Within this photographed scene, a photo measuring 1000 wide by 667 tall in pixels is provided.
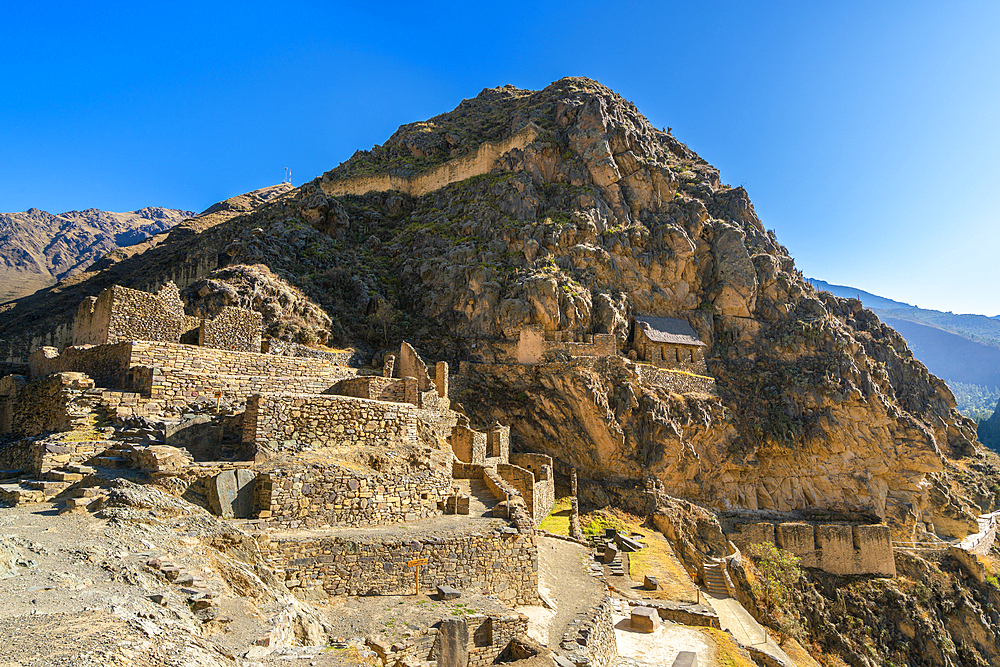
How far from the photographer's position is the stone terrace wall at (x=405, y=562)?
8430 millimetres

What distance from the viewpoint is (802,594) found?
27.3 m

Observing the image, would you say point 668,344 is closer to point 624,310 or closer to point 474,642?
point 624,310

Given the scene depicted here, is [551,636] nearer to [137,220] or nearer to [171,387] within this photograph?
[171,387]

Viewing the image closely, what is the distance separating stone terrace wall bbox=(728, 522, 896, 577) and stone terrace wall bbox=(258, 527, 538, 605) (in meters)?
23.7

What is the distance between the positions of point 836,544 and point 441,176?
36921 millimetres

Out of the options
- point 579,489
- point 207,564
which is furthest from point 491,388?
point 207,564

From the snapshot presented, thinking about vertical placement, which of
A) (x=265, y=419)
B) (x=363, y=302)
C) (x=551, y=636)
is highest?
(x=363, y=302)

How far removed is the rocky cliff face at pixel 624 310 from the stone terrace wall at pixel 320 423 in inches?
638

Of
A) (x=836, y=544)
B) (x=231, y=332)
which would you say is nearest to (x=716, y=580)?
(x=836, y=544)

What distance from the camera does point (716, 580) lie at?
68.0ft

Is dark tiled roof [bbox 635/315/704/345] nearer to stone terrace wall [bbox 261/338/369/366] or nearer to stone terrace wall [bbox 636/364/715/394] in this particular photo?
stone terrace wall [bbox 636/364/715/394]

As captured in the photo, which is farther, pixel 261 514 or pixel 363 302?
pixel 363 302

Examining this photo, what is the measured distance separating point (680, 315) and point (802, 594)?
1817 cm

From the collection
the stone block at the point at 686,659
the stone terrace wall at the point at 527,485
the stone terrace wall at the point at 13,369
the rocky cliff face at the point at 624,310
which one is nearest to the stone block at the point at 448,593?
the stone block at the point at 686,659
